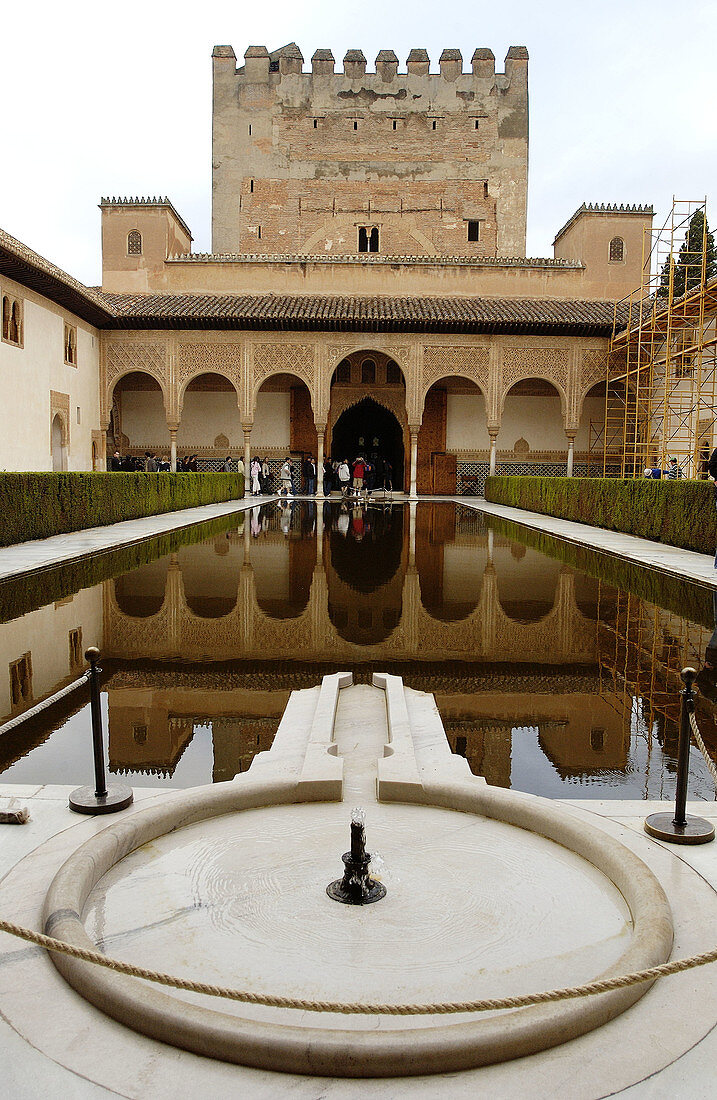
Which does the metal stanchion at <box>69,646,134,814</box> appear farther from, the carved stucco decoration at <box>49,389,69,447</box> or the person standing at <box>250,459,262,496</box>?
the person standing at <box>250,459,262,496</box>

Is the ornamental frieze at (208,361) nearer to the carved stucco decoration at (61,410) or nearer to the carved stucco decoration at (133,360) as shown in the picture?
the carved stucco decoration at (133,360)

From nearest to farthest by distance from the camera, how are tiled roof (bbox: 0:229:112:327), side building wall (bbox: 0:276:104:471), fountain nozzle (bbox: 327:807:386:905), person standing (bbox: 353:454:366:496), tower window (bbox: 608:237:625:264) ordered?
fountain nozzle (bbox: 327:807:386:905)
tiled roof (bbox: 0:229:112:327)
side building wall (bbox: 0:276:104:471)
person standing (bbox: 353:454:366:496)
tower window (bbox: 608:237:625:264)

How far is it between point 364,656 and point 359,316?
703 inches

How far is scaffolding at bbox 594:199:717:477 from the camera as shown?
17.3 metres

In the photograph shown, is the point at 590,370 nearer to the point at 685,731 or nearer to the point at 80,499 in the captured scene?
the point at 80,499

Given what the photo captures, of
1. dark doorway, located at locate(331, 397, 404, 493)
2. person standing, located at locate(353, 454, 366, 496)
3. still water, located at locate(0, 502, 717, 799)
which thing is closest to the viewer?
still water, located at locate(0, 502, 717, 799)

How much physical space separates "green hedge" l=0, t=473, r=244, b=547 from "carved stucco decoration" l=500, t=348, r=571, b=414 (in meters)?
9.23

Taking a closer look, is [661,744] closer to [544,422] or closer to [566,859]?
[566,859]

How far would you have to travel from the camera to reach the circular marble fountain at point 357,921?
1.51 m

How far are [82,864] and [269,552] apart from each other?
27.1 ft

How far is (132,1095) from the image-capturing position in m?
1.41

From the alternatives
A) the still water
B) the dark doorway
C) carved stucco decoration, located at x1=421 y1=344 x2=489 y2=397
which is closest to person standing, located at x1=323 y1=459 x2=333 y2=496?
the dark doorway

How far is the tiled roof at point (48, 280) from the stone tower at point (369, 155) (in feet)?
35.7

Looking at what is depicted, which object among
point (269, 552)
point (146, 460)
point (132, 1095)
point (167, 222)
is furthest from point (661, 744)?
point (167, 222)
